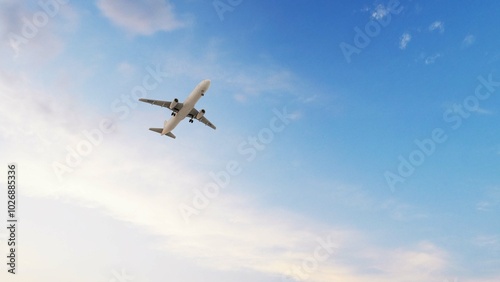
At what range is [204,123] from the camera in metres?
116

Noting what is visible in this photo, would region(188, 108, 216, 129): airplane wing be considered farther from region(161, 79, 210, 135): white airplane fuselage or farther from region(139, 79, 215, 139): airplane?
region(161, 79, 210, 135): white airplane fuselage

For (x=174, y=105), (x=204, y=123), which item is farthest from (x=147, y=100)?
(x=204, y=123)

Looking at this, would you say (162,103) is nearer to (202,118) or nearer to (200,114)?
(200,114)

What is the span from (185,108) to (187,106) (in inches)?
41.7

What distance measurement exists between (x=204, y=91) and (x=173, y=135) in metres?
28.8

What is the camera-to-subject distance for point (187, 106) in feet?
337

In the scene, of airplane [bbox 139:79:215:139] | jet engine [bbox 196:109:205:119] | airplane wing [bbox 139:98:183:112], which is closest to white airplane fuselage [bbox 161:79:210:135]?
airplane [bbox 139:79:215:139]

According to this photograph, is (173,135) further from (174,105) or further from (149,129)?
(174,105)

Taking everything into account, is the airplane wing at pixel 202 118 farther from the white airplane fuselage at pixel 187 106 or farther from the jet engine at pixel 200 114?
the white airplane fuselage at pixel 187 106

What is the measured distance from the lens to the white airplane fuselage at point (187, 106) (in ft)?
319

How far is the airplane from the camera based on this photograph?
98062mm

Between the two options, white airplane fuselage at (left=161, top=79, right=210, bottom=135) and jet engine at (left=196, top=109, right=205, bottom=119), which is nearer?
white airplane fuselage at (left=161, top=79, right=210, bottom=135)

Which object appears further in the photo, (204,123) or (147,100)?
(204,123)

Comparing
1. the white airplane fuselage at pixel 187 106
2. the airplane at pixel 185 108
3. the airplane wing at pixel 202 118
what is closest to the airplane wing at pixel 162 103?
the airplane at pixel 185 108
